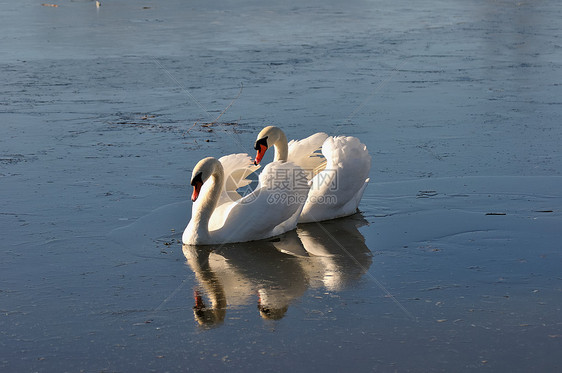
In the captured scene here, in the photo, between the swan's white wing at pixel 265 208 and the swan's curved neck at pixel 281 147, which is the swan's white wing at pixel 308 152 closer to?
the swan's curved neck at pixel 281 147

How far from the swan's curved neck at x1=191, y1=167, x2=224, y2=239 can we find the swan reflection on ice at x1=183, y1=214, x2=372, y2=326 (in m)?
0.15

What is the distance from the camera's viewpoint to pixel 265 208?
696 cm

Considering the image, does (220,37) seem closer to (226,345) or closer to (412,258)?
(412,258)

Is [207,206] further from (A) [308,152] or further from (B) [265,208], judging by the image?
(A) [308,152]

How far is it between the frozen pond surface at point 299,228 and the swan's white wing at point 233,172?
44cm

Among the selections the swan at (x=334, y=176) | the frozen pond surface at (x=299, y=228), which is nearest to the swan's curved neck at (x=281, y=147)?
the swan at (x=334, y=176)

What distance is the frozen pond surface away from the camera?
5.01m

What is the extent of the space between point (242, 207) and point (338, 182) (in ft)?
3.34

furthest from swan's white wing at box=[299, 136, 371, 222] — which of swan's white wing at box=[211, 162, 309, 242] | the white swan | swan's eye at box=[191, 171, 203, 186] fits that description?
swan's eye at box=[191, 171, 203, 186]

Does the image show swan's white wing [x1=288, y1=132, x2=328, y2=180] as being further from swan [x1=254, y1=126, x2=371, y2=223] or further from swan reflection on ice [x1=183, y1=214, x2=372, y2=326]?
swan reflection on ice [x1=183, y1=214, x2=372, y2=326]

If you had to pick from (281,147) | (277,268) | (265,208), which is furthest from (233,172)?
(277,268)

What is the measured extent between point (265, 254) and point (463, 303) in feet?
5.96

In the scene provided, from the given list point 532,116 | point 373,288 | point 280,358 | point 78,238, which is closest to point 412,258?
point 373,288

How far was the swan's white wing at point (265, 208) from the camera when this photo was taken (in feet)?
22.8
